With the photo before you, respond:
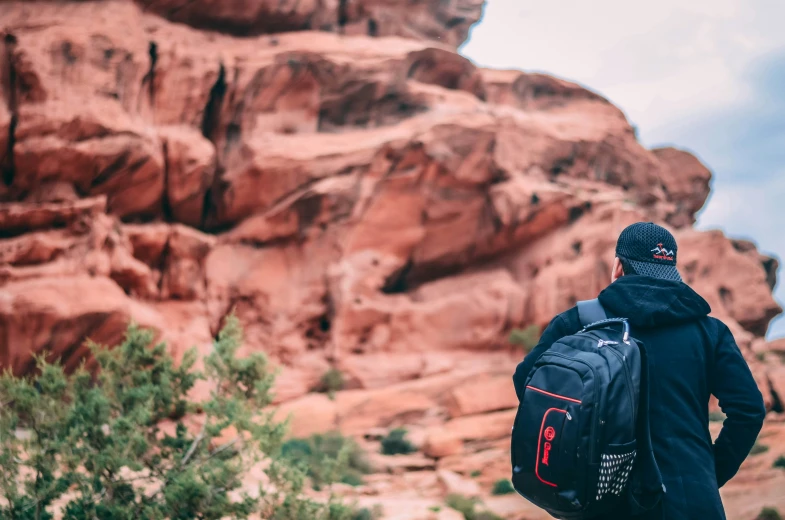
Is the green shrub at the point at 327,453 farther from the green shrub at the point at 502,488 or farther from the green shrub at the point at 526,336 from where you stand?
the green shrub at the point at 526,336

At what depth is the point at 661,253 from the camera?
2.39 meters

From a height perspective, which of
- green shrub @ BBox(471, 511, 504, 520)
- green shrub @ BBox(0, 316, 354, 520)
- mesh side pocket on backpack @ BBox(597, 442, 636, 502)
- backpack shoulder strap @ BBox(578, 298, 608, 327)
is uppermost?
backpack shoulder strap @ BBox(578, 298, 608, 327)

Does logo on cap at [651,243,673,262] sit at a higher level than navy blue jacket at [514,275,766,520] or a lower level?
higher

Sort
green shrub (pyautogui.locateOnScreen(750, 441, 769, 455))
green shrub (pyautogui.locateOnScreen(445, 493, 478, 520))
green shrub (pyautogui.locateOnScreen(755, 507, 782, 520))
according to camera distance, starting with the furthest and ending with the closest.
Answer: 1. green shrub (pyautogui.locateOnScreen(750, 441, 769, 455))
2. green shrub (pyautogui.locateOnScreen(445, 493, 478, 520))
3. green shrub (pyautogui.locateOnScreen(755, 507, 782, 520))

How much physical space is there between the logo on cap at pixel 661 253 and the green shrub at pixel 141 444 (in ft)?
16.2

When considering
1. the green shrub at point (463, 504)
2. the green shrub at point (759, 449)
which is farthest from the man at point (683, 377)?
the green shrub at point (759, 449)

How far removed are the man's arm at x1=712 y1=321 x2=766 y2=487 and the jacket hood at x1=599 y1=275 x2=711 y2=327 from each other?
17 centimetres

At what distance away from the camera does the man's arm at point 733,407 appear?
86.6 inches

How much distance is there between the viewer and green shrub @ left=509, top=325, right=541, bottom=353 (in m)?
20.1

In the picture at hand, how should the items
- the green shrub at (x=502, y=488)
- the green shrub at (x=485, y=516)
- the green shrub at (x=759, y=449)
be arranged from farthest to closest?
1. the green shrub at (x=759, y=449)
2. the green shrub at (x=502, y=488)
3. the green shrub at (x=485, y=516)

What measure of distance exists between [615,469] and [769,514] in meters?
9.68

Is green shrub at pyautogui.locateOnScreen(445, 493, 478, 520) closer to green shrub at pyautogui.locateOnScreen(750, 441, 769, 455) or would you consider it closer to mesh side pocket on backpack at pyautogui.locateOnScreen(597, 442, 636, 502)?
green shrub at pyautogui.locateOnScreen(750, 441, 769, 455)

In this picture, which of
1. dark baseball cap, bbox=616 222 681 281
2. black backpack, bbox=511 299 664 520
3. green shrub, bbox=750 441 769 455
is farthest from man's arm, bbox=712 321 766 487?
green shrub, bbox=750 441 769 455

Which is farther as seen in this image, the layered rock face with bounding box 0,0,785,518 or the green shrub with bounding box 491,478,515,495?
the layered rock face with bounding box 0,0,785,518
